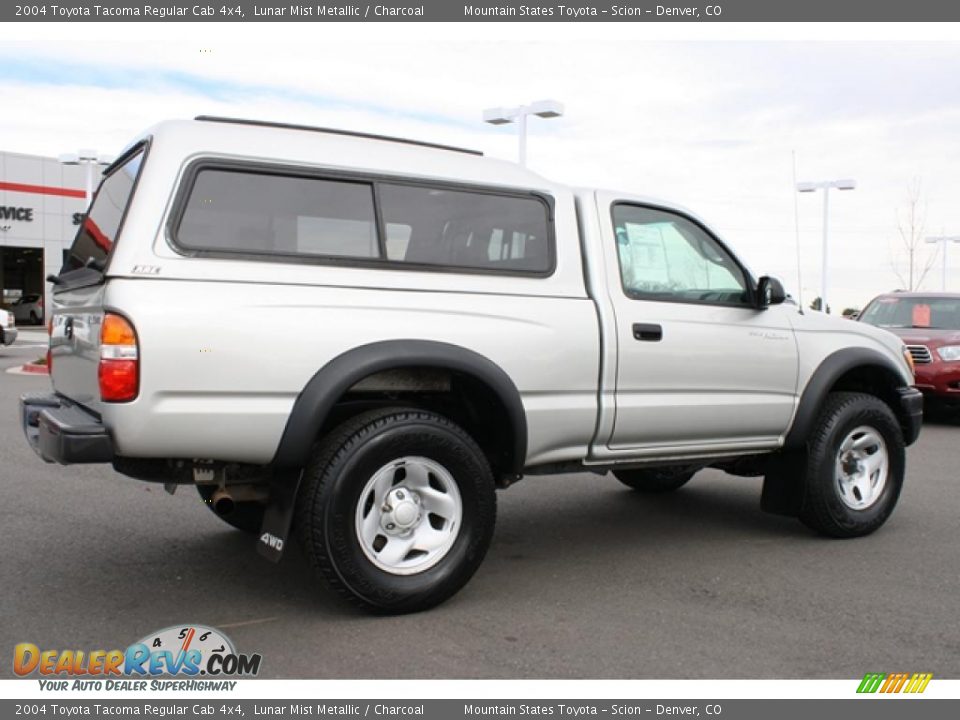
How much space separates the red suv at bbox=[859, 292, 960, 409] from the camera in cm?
1107

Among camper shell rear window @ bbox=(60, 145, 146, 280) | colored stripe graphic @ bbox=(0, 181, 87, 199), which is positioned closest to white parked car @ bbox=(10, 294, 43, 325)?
colored stripe graphic @ bbox=(0, 181, 87, 199)

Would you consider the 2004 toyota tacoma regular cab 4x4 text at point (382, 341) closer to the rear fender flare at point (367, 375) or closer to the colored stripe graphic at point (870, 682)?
the rear fender flare at point (367, 375)

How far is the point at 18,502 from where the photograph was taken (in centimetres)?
633

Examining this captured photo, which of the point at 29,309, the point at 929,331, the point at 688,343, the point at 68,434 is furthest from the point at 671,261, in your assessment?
the point at 29,309

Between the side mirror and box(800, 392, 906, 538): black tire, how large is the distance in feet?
2.70

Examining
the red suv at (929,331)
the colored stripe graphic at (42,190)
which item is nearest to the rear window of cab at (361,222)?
the red suv at (929,331)

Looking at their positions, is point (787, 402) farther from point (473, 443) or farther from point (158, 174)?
point (158, 174)

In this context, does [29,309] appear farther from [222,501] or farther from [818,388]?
[818,388]

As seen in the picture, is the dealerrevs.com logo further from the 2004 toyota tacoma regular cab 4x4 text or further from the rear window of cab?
the rear window of cab

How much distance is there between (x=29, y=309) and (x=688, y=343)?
1464 inches
